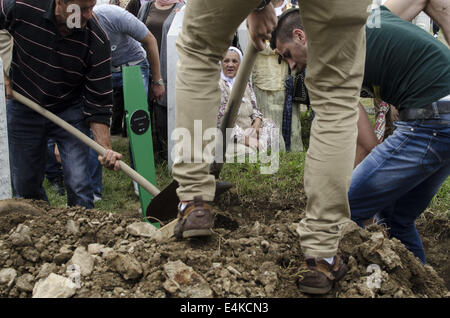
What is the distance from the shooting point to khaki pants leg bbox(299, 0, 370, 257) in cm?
231

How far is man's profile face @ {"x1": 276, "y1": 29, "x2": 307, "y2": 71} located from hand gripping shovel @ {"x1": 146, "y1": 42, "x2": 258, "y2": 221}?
0.92 ft

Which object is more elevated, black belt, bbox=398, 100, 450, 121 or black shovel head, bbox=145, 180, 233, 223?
black belt, bbox=398, 100, 450, 121

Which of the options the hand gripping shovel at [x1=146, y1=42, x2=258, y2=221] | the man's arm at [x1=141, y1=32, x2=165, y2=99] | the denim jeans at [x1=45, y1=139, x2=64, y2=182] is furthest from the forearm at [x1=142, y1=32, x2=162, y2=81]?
the hand gripping shovel at [x1=146, y1=42, x2=258, y2=221]

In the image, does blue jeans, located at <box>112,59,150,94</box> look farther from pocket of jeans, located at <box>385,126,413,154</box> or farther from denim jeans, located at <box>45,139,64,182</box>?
pocket of jeans, located at <box>385,126,413,154</box>

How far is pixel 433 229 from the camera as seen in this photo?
16.1ft

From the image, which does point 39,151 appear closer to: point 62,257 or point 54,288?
point 62,257

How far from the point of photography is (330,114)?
7.95 ft

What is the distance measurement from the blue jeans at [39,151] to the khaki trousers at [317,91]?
6.46 feet

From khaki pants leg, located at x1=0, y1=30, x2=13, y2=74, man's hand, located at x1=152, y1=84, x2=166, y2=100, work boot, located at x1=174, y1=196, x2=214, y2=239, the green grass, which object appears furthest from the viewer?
man's hand, located at x1=152, y1=84, x2=166, y2=100

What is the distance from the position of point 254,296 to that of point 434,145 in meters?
1.44

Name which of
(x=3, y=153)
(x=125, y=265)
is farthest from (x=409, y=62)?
(x=3, y=153)

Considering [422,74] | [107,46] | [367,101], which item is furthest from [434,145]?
[367,101]

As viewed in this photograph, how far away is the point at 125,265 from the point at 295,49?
1668 millimetres

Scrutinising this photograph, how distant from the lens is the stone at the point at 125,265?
2508 mm
